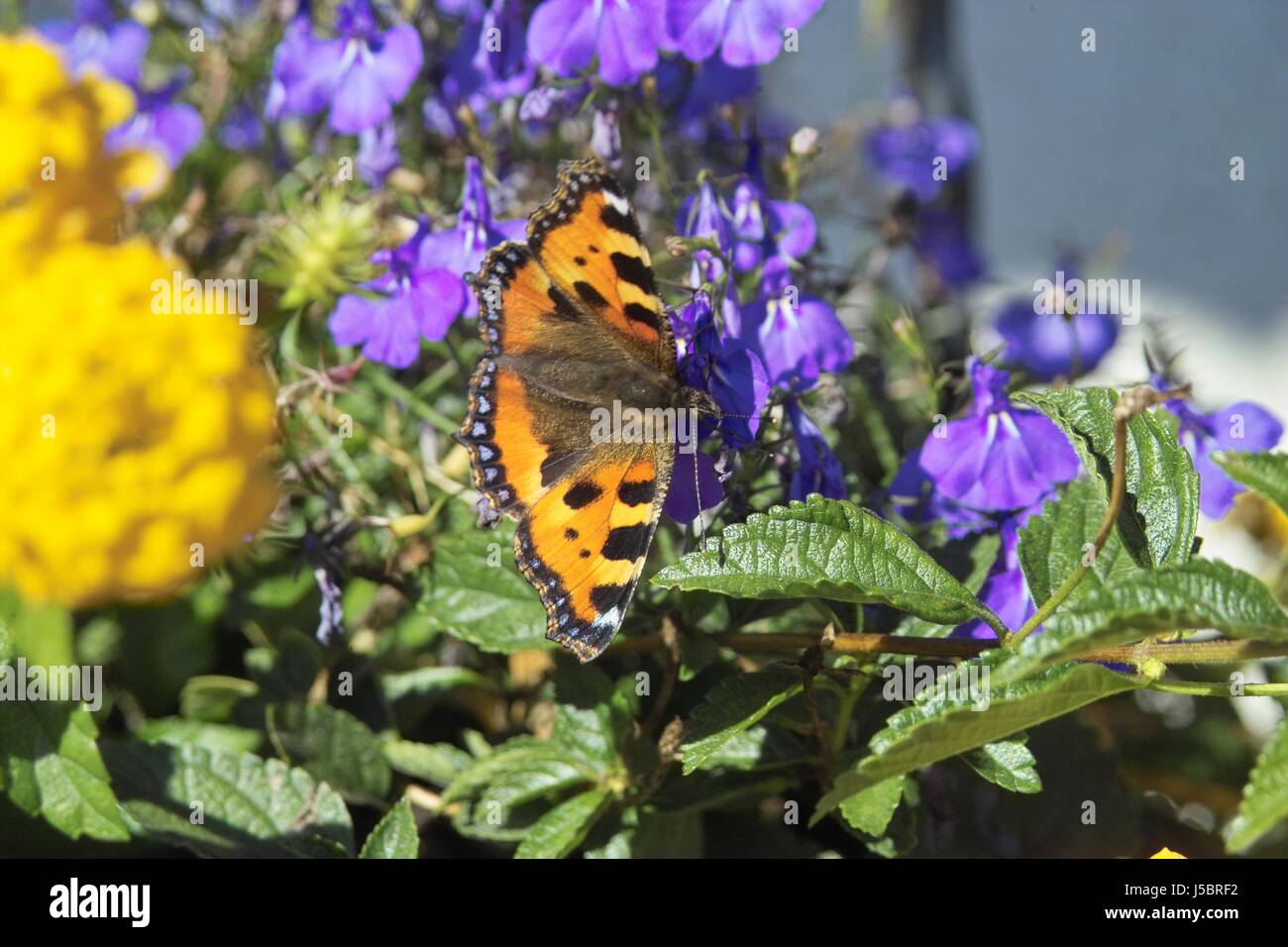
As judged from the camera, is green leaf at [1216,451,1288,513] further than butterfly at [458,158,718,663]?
No

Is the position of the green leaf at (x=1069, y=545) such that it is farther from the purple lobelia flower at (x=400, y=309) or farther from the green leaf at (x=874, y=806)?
the purple lobelia flower at (x=400, y=309)

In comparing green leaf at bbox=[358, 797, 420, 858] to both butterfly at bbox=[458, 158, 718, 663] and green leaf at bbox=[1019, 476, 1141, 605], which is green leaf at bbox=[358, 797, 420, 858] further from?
green leaf at bbox=[1019, 476, 1141, 605]

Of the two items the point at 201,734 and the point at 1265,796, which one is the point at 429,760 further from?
the point at 1265,796

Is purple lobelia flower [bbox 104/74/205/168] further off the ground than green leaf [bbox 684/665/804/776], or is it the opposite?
purple lobelia flower [bbox 104/74/205/168]

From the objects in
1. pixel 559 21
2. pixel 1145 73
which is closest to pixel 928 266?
pixel 559 21

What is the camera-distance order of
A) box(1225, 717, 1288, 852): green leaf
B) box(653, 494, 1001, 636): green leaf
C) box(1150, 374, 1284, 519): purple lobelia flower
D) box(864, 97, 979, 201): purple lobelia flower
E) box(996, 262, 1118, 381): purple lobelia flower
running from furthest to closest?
box(864, 97, 979, 201): purple lobelia flower
box(996, 262, 1118, 381): purple lobelia flower
box(1150, 374, 1284, 519): purple lobelia flower
box(653, 494, 1001, 636): green leaf
box(1225, 717, 1288, 852): green leaf

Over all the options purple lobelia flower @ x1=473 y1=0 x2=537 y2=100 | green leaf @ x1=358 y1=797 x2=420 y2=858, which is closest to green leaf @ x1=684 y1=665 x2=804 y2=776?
green leaf @ x1=358 y1=797 x2=420 y2=858

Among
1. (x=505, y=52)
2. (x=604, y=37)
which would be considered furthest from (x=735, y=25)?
(x=505, y=52)
